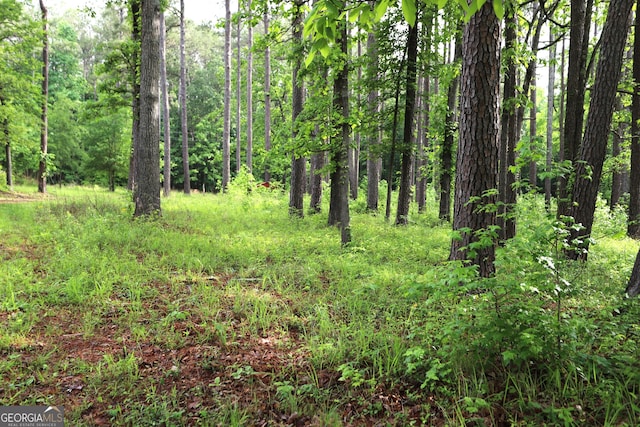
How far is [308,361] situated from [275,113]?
24488 millimetres

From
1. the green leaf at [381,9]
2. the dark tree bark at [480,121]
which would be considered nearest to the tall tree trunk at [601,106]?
the dark tree bark at [480,121]

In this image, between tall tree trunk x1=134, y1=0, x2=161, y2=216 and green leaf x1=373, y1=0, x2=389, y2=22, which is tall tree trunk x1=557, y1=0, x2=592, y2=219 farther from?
tall tree trunk x1=134, y1=0, x2=161, y2=216

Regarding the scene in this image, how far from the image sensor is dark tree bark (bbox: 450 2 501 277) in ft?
14.5

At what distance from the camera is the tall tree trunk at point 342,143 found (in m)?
7.59

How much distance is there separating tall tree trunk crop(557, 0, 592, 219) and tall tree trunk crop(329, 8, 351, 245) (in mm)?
4406

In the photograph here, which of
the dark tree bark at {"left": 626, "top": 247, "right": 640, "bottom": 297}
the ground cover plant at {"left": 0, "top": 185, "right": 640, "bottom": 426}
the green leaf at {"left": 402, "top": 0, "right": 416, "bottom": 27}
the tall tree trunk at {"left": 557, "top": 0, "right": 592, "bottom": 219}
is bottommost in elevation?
the ground cover plant at {"left": 0, "top": 185, "right": 640, "bottom": 426}

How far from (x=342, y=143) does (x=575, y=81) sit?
5.05m

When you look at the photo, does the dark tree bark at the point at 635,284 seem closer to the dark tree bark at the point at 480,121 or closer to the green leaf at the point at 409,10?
the dark tree bark at the point at 480,121

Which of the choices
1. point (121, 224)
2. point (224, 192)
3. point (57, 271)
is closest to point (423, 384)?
point (57, 271)

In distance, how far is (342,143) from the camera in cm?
821

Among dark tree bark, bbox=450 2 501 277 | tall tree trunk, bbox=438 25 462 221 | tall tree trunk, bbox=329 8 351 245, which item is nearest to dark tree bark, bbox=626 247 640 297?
dark tree bark, bbox=450 2 501 277

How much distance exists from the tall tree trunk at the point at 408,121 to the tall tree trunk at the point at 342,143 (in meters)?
2.00

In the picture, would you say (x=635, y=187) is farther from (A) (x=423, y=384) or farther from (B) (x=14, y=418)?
(B) (x=14, y=418)

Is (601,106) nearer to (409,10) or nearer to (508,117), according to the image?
(508,117)
